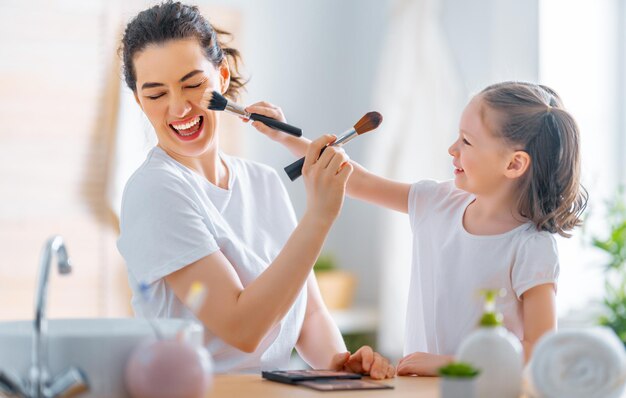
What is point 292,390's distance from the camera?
3.90ft

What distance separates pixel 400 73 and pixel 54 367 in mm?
2849

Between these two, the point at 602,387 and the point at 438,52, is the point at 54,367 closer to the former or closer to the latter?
the point at 602,387

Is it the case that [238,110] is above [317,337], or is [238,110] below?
above

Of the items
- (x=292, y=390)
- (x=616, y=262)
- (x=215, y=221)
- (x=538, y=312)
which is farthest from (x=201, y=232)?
(x=616, y=262)

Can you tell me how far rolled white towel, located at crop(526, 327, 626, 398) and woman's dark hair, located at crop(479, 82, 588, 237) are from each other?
0.51 metres

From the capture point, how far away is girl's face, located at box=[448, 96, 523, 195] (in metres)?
1.52

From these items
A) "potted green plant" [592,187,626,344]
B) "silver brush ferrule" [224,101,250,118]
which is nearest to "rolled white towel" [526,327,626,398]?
"silver brush ferrule" [224,101,250,118]

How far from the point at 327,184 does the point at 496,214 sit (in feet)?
1.21

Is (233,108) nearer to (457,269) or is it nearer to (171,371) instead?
(457,269)

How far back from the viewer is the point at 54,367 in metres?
0.99

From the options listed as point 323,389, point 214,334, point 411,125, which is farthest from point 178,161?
point 411,125

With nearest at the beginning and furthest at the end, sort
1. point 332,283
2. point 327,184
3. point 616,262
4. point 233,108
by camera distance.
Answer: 1. point 327,184
2. point 233,108
3. point 616,262
4. point 332,283

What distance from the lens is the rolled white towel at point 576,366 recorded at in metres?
1.02

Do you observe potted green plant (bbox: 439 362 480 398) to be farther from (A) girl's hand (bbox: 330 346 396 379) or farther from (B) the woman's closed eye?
(B) the woman's closed eye
